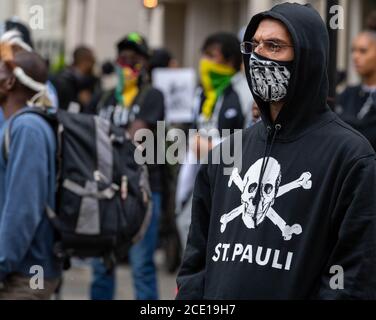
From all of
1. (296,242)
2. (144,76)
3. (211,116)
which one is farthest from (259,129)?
(144,76)

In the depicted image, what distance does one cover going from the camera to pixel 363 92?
6.75m

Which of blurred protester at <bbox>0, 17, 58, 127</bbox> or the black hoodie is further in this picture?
blurred protester at <bbox>0, 17, 58, 127</bbox>

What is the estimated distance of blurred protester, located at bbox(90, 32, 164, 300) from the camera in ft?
23.8

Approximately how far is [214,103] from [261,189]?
136 inches

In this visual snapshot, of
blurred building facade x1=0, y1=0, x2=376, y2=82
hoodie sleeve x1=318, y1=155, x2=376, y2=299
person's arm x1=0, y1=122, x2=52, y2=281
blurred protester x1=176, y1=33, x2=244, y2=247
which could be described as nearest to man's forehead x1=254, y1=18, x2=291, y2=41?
hoodie sleeve x1=318, y1=155, x2=376, y2=299

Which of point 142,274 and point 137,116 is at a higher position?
point 137,116

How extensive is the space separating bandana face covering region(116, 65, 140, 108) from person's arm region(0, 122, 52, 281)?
9.12ft

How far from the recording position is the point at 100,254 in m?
5.30

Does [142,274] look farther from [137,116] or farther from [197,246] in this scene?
[197,246]

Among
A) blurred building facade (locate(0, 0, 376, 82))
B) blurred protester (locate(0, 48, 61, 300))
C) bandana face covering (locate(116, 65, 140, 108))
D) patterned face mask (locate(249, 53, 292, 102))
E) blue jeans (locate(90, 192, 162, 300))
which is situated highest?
blurred building facade (locate(0, 0, 376, 82))

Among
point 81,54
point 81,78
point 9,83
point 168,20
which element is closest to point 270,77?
point 9,83

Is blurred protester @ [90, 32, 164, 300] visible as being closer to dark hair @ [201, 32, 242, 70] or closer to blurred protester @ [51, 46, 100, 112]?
dark hair @ [201, 32, 242, 70]

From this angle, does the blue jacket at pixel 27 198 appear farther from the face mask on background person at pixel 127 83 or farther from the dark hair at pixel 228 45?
the face mask on background person at pixel 127 83

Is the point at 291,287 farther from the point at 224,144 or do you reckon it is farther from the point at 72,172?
the point at 72,172
